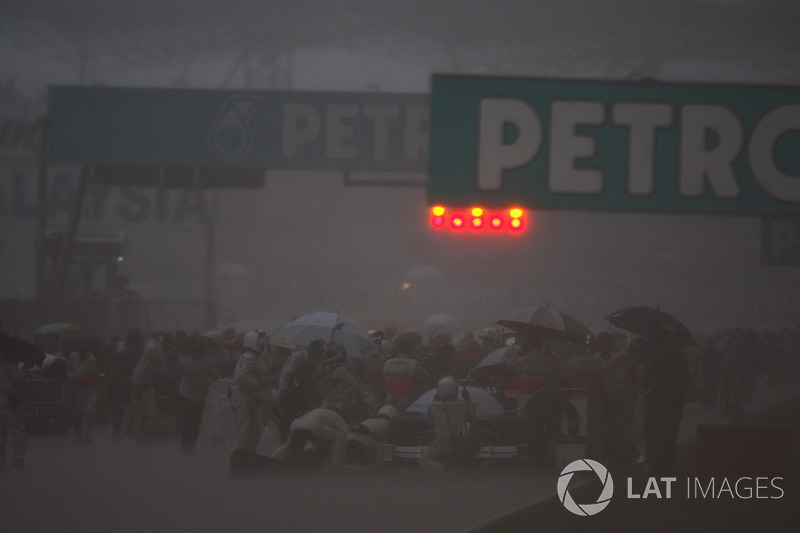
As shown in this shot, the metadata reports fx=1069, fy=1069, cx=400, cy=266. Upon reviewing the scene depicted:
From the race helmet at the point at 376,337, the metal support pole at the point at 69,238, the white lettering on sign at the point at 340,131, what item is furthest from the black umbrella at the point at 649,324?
the metal support pole at the point at 69,238

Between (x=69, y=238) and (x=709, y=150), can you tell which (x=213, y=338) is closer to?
(x=709, y=150)

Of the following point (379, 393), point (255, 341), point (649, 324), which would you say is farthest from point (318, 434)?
point (649, 324)

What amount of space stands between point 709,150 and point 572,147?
1528 mm

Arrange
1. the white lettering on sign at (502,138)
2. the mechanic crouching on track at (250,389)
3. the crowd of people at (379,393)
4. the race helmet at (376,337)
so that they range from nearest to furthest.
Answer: the white lettering on sign at (502,138) < the crowd of people at (379,393) < the mechanic crouching on track at (250,389) < the race helmet at (376,337)

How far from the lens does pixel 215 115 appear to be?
91.7 ft

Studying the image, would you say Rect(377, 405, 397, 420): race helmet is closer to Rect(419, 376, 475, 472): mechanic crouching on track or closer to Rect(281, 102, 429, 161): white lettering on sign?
Rect(419, 376, 475, 472): mechanic crouching on track

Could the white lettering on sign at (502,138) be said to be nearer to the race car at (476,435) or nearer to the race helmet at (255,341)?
the race car at (476,435)

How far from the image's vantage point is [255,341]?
13.6 metres

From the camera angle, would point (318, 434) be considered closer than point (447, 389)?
Yes

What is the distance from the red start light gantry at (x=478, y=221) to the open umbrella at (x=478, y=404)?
239 centimetres

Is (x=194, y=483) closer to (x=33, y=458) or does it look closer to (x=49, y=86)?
(x=33, y=458)

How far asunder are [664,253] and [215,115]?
134 ft

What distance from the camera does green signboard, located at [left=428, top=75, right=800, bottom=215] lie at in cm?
1176

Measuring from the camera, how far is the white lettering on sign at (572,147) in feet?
38.7
